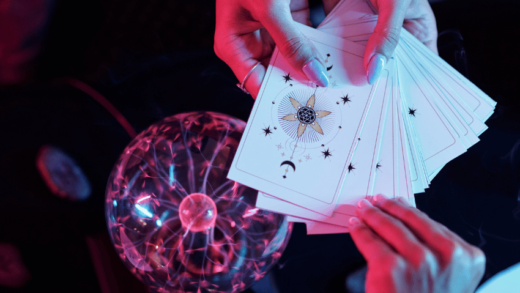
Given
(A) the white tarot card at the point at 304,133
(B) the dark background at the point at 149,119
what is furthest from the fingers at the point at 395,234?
(B) the dark background at the point at 149,119

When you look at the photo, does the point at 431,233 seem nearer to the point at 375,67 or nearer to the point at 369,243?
the point at 369,243

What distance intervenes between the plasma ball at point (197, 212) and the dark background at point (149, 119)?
1.70 ft

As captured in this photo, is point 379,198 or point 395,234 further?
point 379,198

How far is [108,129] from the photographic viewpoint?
150 cm

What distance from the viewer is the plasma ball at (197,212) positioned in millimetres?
914

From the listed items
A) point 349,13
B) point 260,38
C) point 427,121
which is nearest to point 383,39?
point 349,13

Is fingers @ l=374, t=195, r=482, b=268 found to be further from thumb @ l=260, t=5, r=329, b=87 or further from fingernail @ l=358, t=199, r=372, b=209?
thumb @ l=260, t=5, r=329, b=87

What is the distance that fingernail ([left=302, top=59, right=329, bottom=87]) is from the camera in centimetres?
92

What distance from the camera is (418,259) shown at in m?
0.73

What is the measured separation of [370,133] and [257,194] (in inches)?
15.1

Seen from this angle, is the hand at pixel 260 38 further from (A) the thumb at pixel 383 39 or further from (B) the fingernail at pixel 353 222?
(B) the fingernail at pixel 353 222

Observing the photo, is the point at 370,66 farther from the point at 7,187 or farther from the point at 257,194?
A: the point at 7,187

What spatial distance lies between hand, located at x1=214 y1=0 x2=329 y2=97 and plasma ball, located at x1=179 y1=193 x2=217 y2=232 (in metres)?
0.39

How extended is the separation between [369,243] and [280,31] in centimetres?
62
